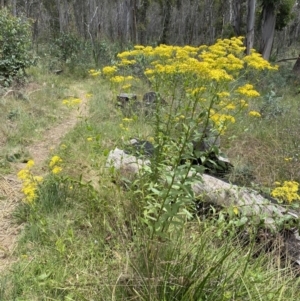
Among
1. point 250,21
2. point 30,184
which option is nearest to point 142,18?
point 250,21

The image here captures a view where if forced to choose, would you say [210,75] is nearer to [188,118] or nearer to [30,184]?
[188,118]

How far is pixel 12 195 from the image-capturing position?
3.12m

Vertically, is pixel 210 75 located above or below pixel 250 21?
below

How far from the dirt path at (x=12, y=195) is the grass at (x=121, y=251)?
10 cm

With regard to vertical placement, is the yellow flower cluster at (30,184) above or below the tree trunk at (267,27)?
below

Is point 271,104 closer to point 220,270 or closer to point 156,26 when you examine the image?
point 220,270

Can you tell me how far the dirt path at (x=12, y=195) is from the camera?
2408mm

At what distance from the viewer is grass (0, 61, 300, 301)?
170 cm

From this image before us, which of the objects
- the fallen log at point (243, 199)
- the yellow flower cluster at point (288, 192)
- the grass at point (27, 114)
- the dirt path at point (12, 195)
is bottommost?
the dirt path at point (12, 195)

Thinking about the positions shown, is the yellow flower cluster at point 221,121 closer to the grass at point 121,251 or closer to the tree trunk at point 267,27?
the grass at point 121,251

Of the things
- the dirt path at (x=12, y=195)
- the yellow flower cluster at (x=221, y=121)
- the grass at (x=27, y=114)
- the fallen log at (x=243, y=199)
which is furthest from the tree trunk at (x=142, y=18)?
the yellow flower cluster at (x=221, y=121)

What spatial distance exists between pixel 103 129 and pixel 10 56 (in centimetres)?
333

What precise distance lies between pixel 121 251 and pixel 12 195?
1644mm

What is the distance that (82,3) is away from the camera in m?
16.2
